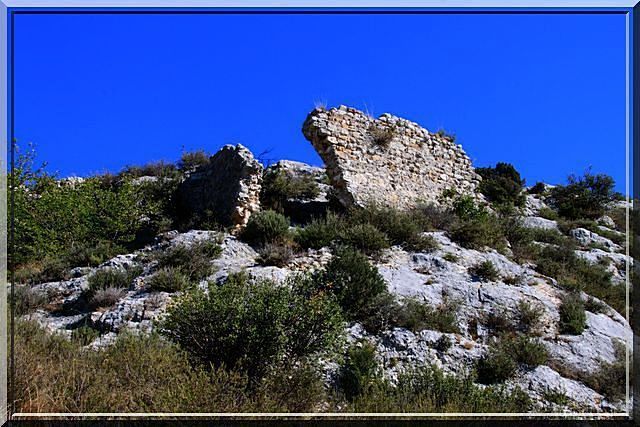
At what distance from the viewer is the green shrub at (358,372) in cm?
574

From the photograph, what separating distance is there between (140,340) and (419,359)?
329cm

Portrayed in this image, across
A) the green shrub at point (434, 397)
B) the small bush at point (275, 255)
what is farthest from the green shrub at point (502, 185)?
the green shrub at point (434, 397)

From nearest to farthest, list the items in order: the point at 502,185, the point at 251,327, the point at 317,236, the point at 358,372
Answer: the point at 251,327 → the point at 358,372 → the point at 317,236 → the point at 502,185

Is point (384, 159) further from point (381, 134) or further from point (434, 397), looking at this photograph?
point (434, 397)

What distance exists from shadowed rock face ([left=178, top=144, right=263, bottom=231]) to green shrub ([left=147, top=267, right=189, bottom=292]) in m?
2.90

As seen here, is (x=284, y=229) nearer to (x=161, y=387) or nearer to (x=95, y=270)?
(x=95, y=270)

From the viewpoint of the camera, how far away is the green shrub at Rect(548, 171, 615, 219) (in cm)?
1546

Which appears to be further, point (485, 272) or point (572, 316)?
point (485, 272)

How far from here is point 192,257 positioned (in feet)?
31.4

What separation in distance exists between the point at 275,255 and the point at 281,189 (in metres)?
4.04

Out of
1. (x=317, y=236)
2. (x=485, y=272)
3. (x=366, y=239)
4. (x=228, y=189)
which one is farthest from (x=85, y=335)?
(x=485, y=272)

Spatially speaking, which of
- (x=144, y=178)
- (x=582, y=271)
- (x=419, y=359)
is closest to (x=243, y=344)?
(x=419, y=359)

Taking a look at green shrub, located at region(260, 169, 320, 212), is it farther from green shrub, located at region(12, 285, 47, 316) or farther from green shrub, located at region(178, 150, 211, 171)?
green shrub, located at region(12, 285, 47, 316)

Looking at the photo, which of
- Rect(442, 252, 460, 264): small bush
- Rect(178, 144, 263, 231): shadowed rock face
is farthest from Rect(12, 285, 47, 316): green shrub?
Rect(442, 252, 460, 264): small bush
